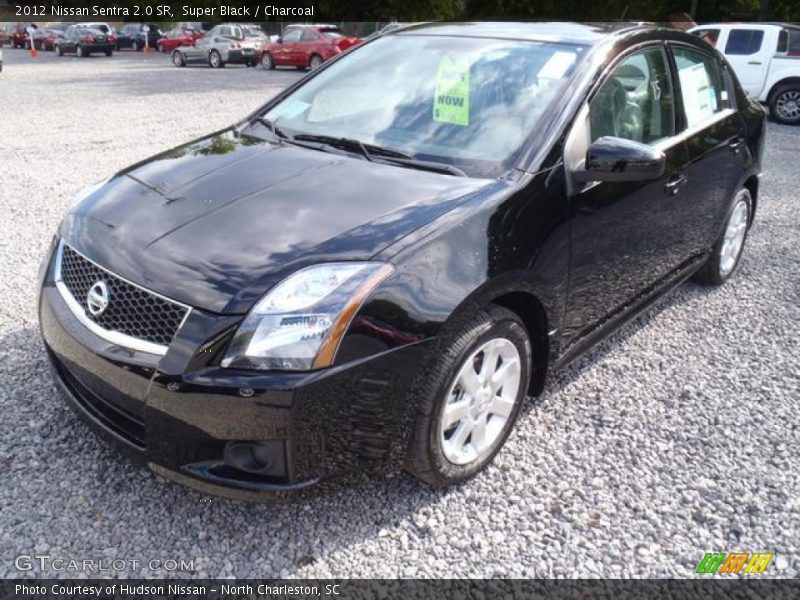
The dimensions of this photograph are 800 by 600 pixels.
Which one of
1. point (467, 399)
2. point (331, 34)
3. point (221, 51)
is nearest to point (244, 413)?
point (467, 399)

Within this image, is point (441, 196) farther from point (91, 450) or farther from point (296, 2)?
point (296, 2)

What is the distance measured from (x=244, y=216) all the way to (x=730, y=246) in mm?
3683

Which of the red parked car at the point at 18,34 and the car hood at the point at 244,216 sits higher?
the car hood at the point at 244,216

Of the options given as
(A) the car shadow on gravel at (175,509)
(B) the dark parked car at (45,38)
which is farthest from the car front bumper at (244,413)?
(B) the dark parked car at (45,38)

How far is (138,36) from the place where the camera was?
34875mm

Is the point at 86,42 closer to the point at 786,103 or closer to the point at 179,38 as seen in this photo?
the point at 179,38

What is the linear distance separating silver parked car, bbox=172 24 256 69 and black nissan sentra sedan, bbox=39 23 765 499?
22367 mm

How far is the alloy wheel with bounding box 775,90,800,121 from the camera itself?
41.2 ft

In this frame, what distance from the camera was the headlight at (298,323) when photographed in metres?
2.09

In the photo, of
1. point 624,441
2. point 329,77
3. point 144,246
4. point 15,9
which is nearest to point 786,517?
point 624,441

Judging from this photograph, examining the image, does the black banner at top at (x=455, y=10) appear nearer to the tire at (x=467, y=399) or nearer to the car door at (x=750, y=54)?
the car door at (x=750, y=54)

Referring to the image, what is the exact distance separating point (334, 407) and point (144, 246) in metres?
0.89

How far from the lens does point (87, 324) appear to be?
241cm

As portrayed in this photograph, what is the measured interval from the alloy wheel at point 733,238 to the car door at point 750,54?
9230mm
